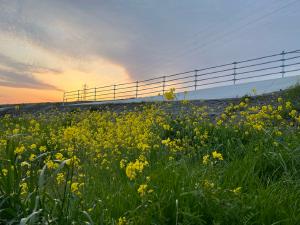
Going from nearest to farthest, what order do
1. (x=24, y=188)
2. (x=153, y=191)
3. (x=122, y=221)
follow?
1. (x=122, y=221)
2. (x=24, y=188)
3. (x=153, y=191)

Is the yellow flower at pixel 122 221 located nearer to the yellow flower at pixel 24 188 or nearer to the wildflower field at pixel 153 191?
the wildflower field at pixel 153 191

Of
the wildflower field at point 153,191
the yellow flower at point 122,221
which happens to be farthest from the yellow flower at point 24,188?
the yellow flower at point 122,221

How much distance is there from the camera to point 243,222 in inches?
147

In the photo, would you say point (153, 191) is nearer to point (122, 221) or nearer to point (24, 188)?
point (122, 221)

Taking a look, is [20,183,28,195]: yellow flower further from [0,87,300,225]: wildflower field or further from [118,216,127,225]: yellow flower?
[118,216,127,225]: yellow flower

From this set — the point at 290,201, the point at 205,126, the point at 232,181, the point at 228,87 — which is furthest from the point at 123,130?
the point at 228,87

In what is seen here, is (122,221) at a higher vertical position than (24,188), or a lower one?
lower

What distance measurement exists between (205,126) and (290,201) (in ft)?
13.9

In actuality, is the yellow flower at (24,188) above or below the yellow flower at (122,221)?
above

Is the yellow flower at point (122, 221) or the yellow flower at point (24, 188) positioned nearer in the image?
the yellow flower at point (122, 221)

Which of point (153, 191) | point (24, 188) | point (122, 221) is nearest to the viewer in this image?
point (122, 221)

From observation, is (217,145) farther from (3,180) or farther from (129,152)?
(3,180)

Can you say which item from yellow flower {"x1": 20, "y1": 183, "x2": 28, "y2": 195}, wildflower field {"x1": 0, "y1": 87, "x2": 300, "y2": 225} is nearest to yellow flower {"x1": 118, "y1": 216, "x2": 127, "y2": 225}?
wildflower field {"x1": 0, "y1": 87, "x2": 300, "y2": 225}

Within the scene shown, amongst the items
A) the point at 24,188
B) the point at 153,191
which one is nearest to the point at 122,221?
the point at 153,191
